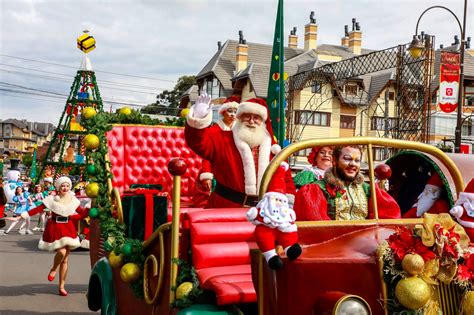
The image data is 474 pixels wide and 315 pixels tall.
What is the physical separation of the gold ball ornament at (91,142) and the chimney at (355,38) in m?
43.0

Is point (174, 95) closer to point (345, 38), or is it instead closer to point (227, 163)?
point (345, 38)

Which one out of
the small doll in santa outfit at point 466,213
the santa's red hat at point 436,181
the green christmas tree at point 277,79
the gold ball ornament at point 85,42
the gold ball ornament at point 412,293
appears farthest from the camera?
the gold ball ornament at point 85,42

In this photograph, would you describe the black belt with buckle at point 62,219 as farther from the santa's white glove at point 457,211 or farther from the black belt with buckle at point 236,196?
the santa's white glove at point 457,211

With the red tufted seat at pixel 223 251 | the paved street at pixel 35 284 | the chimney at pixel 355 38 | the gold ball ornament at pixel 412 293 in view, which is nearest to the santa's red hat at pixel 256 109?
the red tufted seat at pixel 223 251

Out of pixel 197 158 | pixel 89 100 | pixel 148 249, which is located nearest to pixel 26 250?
pixel 197 158

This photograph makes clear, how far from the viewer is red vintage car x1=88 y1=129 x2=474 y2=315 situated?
3227 millimetres

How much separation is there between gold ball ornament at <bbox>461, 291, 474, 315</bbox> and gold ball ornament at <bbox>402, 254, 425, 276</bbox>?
328mm

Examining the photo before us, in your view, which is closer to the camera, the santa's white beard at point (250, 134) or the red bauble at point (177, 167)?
the red bauble at point (177, 167)

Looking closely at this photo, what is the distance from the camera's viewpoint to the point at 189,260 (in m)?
4.19

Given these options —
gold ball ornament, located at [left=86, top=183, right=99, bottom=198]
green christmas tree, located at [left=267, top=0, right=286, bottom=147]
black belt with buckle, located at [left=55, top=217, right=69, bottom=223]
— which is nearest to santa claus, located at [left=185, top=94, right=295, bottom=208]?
gold ball ornament, located at [left=86, top=183, right=99, bottom=198]

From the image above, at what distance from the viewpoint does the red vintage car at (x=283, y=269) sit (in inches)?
127

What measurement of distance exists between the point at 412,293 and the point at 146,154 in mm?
4876

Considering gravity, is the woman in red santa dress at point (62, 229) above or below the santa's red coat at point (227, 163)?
below

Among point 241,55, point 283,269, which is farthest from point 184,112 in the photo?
point 241,55
